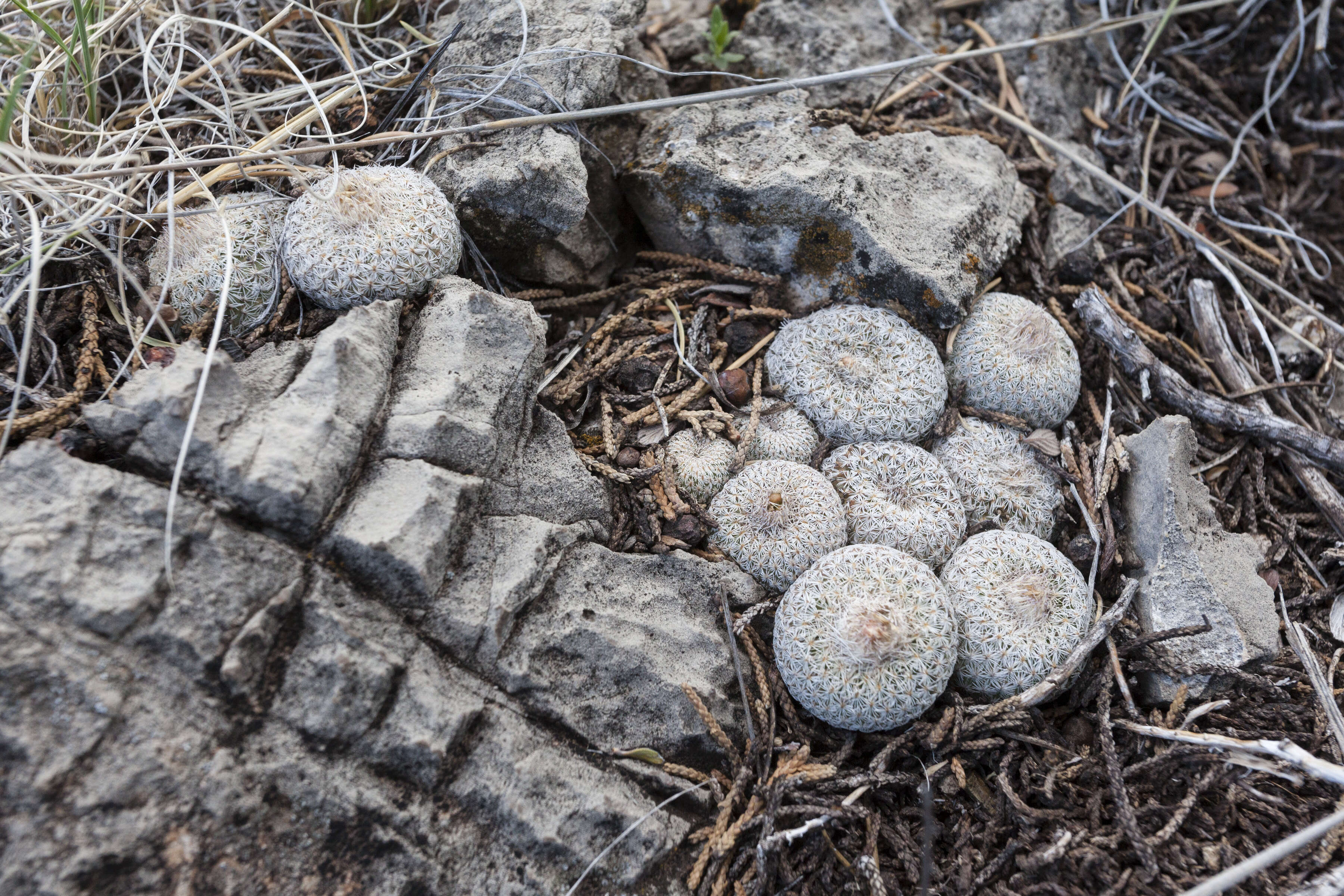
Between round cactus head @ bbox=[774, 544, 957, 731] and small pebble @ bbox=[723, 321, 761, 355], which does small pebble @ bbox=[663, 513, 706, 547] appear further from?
small pebble @ bbox=[723, 321, 761, 355]

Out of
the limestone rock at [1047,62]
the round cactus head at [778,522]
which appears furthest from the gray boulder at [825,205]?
the round cactus head at [778,522]

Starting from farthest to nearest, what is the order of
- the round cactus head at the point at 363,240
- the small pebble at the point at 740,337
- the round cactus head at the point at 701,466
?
the small pebble at the point at 740,337 < the round cactus head at the point at 701,466 < the round cactus head at the point at 363,240

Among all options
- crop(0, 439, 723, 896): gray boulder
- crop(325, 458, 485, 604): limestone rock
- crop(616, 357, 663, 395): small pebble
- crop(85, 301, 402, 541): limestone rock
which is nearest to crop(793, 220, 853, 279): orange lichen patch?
crop(616, 357, 663, 395): small pebble

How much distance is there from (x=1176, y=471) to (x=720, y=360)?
1.89 meters

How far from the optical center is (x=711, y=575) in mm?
3248

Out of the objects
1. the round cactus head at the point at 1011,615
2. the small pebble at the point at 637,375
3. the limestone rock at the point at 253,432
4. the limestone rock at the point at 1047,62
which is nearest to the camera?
the limestone rock at the point at 253,432

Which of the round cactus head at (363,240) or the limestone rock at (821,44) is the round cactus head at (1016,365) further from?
the round cactus head at (363,240)

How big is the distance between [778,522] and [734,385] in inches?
29.0

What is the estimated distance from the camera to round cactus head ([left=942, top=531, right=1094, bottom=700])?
3.12 m

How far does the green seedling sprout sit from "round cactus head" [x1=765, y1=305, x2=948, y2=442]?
60.4 inches

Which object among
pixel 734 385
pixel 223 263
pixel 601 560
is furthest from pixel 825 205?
pixel 223 263

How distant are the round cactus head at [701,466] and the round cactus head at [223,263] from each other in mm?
1669

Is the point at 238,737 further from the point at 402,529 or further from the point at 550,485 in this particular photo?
the point at 550,485

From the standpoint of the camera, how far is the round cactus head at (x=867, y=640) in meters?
2.88
